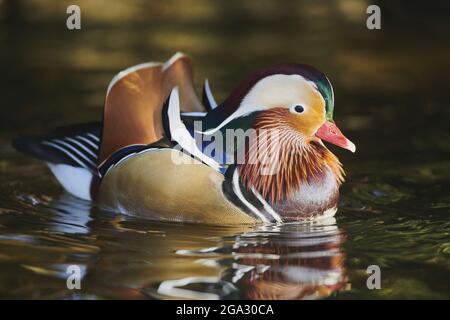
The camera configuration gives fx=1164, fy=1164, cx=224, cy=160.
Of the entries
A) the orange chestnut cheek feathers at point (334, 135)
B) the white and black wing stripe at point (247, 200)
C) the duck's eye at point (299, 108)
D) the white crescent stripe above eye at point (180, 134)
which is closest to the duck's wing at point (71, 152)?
the white crescent stripe above eye at point (180, 134)

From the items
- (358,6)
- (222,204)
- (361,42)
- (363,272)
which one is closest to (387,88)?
(361,42)

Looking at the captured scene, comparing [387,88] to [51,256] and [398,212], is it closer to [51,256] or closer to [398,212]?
[398,212]

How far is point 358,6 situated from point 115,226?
679cm

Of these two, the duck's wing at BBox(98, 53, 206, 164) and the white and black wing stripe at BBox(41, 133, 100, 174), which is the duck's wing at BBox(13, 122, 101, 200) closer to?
the white and black wing stripe at BBox(41, 133, 100, 174)

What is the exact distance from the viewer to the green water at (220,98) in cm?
529

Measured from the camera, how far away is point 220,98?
909 centimetres

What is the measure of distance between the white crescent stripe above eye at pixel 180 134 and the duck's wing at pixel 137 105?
0.45 m

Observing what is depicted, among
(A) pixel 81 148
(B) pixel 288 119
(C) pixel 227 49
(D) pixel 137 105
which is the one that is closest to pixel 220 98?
(C) pixel 227 49

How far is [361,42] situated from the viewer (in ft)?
36.7

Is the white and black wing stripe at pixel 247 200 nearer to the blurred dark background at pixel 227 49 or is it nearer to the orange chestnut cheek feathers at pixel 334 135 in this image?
the orange chestnut cheek feathers at pixel 334 135

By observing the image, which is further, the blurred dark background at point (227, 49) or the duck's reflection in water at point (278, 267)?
the blurred dark background at point (227, 49)

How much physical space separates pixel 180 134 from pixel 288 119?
0.58 m

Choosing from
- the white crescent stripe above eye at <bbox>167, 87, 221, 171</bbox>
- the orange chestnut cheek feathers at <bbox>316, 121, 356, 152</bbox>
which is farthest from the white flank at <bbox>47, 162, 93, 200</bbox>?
the orange chestnut cheek feathers at <bbox>316, 121, 356, 152</bbox>

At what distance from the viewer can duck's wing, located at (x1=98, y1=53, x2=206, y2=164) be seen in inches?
256
